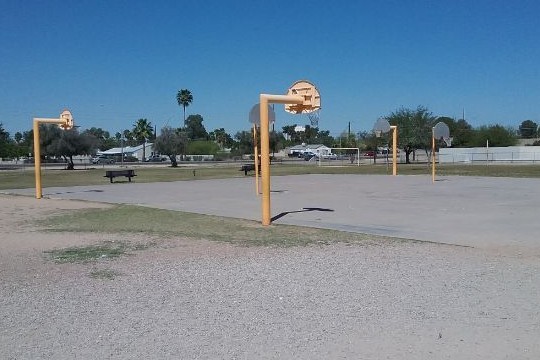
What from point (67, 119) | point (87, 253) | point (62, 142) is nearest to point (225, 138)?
point (62, 142)

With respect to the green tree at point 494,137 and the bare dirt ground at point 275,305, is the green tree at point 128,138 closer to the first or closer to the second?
the green tree at point 494,137

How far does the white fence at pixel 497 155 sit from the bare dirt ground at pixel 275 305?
236 ft

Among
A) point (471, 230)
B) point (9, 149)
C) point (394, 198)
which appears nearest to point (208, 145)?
point (9, 149)

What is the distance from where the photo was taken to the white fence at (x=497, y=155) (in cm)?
7744

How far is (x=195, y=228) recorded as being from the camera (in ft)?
44.4

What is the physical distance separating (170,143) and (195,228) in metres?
66.4

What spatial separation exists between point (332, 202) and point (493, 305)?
13739 millimetres

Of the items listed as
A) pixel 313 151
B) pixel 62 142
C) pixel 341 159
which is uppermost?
pixel 62 142

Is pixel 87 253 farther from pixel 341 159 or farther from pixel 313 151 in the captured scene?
pixel 313 151

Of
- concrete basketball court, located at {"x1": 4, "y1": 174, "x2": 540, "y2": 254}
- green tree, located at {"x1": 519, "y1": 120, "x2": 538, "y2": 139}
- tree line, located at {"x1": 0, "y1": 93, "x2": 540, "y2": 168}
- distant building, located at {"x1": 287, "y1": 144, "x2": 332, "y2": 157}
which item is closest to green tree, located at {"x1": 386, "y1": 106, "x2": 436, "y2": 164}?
tree line, located at {"x1": 0, "y1": 93, "x2": 540, "y2": 168}

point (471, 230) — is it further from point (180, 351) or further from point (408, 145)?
point (408, 145)

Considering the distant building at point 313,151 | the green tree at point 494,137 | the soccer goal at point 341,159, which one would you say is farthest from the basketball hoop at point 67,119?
the green tree at point 494,137

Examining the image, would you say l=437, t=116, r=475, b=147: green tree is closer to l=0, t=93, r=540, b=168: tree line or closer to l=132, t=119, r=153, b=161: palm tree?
l=0, t=93, r=540, b=168: tree line

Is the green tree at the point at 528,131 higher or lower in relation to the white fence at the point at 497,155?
higher
